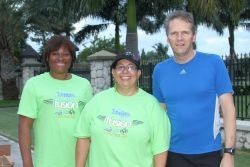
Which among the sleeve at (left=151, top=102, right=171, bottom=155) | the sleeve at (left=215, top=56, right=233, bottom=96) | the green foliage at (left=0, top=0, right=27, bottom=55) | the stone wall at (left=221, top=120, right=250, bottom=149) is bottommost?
the stone wall at (left=221, top=120, right=250, bottom=149)

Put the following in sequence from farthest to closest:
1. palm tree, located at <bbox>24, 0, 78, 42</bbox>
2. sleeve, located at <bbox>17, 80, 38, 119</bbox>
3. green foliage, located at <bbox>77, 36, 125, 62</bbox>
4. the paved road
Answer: green foliage, located at <bbox>77, 36, 125, 62</bbox>
palm tree, located at <bbox>24, 0, 78, 42</bbox>
the paved road
sleeve, located at <bbox>17, 80, 38, 119</bbox>

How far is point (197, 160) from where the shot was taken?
11.5ft

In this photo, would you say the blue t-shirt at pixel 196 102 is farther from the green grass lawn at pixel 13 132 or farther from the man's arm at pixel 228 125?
the green grass lawn at pixel 13 132

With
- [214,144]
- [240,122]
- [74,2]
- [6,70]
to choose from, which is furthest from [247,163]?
[6,70]

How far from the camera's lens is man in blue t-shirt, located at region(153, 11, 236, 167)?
3.46 m

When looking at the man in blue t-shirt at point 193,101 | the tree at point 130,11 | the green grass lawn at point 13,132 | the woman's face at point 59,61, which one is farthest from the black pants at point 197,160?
the tree at point 130,11

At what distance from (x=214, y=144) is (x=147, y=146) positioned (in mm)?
531

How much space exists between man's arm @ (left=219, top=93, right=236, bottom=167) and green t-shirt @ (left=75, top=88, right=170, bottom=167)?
0.41 m

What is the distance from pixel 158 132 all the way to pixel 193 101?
0.38m

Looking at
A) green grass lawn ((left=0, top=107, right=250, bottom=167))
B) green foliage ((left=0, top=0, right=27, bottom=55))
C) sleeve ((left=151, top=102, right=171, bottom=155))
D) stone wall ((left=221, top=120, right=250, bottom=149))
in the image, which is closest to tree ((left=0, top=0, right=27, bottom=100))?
green foliage ((left=0, top=0, right=27, bottom=55))

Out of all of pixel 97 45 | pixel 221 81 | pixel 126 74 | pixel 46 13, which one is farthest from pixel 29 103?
pixel 97 45

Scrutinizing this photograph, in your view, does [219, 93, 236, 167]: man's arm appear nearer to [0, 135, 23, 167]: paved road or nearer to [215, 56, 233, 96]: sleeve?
[215, 56, 233, 96]: sleeve

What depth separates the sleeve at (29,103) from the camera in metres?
3.66

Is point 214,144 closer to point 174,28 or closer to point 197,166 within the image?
point 197,166
